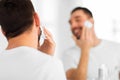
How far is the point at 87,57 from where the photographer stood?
1.69m

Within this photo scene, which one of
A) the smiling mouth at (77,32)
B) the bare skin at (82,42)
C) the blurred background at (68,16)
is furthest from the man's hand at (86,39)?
the blurred background at (68,16)

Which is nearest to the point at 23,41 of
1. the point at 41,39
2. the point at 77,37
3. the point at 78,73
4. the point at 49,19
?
the point at 41,39

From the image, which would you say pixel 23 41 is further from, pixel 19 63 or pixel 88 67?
pixel 88 67

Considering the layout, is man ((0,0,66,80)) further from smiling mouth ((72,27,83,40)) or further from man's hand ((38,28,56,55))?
smiling mouth ((72,27,83,40))

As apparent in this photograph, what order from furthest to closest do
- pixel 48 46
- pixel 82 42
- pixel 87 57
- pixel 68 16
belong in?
pixel 68 16 < pixel 82 42 < pixel 87 57 < pixel 48 46

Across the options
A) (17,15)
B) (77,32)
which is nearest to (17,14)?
(17,15)

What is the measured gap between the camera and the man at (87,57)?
5.52 feet

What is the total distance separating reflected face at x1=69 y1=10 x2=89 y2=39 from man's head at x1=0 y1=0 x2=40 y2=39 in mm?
1119

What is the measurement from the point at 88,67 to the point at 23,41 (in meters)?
1.00

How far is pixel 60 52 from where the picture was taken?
7.54 ft

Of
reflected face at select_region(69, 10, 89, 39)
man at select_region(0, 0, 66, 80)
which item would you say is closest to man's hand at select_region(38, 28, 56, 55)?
man at select_region(0, 0, 66, 80)

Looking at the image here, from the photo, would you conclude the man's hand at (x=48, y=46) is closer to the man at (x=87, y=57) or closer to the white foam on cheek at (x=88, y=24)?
the man at (x=87, y=57)

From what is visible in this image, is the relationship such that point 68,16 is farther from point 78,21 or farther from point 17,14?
point 17,14

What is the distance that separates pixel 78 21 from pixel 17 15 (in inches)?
45.5
